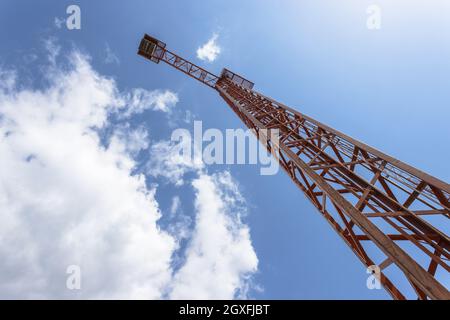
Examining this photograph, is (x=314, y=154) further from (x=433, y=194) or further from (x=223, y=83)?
(x=223, y=83)

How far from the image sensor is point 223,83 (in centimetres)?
2103

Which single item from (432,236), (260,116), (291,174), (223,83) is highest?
(223,83)

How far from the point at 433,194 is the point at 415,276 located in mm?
2506

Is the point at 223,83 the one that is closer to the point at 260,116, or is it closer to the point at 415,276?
the point at 260,116

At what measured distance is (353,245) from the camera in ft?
19.3

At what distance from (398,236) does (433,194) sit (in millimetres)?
1431

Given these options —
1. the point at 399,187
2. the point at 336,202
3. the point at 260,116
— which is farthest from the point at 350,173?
the point at 260,116

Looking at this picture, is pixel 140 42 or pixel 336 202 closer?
pixel 336 202
